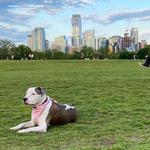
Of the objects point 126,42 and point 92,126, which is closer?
point 92,126

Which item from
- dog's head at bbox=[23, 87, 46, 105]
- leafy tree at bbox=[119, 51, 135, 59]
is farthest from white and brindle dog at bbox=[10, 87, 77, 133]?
leafy tree at bbox=[119, 51, 135, 59]

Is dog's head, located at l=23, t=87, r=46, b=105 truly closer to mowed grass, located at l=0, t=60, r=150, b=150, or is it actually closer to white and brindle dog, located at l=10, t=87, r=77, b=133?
white and brindle dog, located at l=10, t=87, r=77, b=133

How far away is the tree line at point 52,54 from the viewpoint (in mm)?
120875

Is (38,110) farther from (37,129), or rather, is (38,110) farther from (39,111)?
(37,129)

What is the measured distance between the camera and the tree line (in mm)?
120875

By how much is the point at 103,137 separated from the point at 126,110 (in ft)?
11.5

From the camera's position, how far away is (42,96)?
9102 mm

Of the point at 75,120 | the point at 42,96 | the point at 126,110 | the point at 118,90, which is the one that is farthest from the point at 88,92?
the point at 42,96

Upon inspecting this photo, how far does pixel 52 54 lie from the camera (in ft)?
419

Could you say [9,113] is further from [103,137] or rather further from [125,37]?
[125,37]

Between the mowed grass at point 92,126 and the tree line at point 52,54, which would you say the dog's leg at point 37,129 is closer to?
the mowed grass at point 92,126

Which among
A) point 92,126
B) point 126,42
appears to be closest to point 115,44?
point 126,42

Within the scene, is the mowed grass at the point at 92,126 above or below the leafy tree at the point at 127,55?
above

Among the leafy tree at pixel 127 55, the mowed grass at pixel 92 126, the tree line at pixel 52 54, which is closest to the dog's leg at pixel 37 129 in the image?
the mowed grass at pixel 92 126
